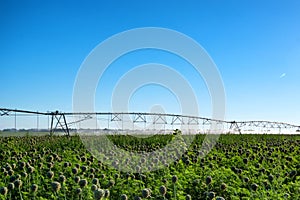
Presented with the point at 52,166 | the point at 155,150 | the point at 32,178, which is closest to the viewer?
the point at 32,178

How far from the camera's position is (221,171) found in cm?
593

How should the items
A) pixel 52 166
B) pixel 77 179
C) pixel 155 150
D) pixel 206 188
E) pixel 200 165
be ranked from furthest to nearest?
pixel 155 150 → pixel 200 165 → pixel 52 166 → pixel 206 188 → pixel 77 179

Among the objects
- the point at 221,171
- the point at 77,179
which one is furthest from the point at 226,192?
the point at 77,179

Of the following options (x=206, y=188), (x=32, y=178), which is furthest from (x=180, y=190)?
(x=32, y=178)

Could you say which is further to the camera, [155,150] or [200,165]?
[155,150]

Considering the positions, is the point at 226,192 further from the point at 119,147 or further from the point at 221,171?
the point at 119,147

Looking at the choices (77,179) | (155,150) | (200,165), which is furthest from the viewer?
(155,150)

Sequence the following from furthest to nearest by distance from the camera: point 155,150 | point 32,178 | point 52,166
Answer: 1. point 155,150
2. point 52,166
3. point 32,178

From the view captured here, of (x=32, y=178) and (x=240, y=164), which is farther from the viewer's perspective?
(x=240, y=164)

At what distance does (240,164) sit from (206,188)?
2.49 metres

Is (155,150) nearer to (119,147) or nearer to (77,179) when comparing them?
(119,147)

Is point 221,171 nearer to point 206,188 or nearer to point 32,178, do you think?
point 206,188

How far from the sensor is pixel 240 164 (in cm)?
754

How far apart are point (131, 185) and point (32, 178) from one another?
1.51 m
